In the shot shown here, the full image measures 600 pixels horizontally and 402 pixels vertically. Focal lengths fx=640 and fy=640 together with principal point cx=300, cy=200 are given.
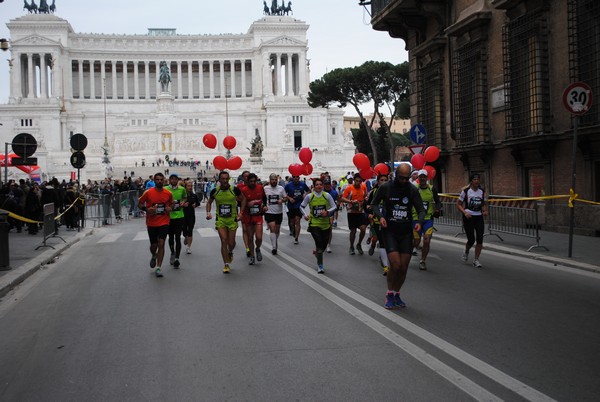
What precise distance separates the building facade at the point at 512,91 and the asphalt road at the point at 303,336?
5.15 metres

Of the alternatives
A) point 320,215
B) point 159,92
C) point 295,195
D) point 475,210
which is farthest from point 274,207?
point 159,92

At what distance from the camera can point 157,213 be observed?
1128 cm

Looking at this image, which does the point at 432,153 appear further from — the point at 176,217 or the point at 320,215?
the point at 176,217

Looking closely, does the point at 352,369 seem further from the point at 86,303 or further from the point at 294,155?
the point at 294,155

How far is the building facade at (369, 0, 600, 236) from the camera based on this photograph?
50.0ft

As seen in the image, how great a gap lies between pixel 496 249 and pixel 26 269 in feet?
31.4

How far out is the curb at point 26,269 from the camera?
33.8 ft

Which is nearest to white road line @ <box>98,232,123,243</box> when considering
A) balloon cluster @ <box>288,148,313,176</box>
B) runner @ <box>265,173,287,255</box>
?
balloon cluster @ <box>288,148,313,176</box>

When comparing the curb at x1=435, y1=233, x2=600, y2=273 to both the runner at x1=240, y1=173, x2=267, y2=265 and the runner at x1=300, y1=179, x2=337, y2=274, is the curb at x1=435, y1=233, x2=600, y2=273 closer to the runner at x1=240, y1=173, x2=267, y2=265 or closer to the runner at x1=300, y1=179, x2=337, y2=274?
the runner at x1=300, y1=179, x2=337, y2=274

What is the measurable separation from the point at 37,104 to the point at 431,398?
3929 inches

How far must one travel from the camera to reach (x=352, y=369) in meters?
5.31

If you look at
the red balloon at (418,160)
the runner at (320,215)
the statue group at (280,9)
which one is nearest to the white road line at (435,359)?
the runner at (320,215)

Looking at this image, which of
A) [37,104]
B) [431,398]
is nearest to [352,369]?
[431,398]

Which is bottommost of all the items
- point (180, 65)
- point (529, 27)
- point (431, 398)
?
point (431, 398)
